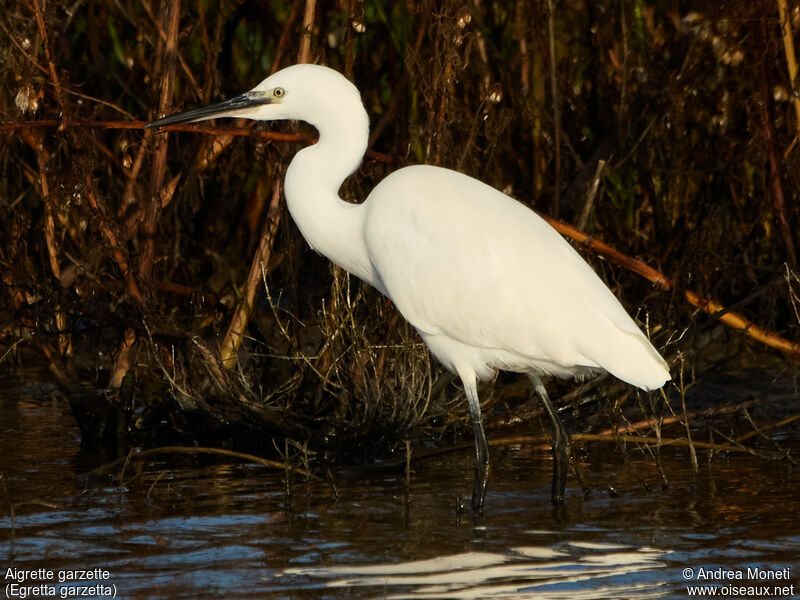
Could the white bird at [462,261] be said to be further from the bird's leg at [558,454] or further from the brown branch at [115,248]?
the brown branch at [115,248]

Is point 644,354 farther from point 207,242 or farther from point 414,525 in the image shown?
point 207,242

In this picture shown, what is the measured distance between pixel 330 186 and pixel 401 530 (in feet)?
4.38

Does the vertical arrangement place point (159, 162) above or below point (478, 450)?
above

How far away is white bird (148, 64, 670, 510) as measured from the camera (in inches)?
168

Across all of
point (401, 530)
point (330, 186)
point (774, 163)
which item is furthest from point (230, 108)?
point (774, 163)

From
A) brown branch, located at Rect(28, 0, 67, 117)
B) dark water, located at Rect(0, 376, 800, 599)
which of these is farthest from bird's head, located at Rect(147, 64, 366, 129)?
dark water, located at Rect(0, 376, 800, 599)

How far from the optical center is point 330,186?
15.0ft

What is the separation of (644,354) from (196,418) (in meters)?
2.09

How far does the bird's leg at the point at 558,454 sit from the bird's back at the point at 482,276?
14cm

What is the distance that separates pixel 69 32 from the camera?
7.38 metres

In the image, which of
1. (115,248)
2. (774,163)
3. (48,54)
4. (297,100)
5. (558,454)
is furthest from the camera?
(774,163)

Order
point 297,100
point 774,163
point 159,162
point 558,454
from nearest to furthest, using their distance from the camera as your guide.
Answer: point 558,454 < point 297,100 < point 159,162 < point 774,163

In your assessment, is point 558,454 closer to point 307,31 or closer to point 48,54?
point 307,31

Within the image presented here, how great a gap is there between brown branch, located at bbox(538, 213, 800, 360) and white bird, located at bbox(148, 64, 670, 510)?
0.52 meters
